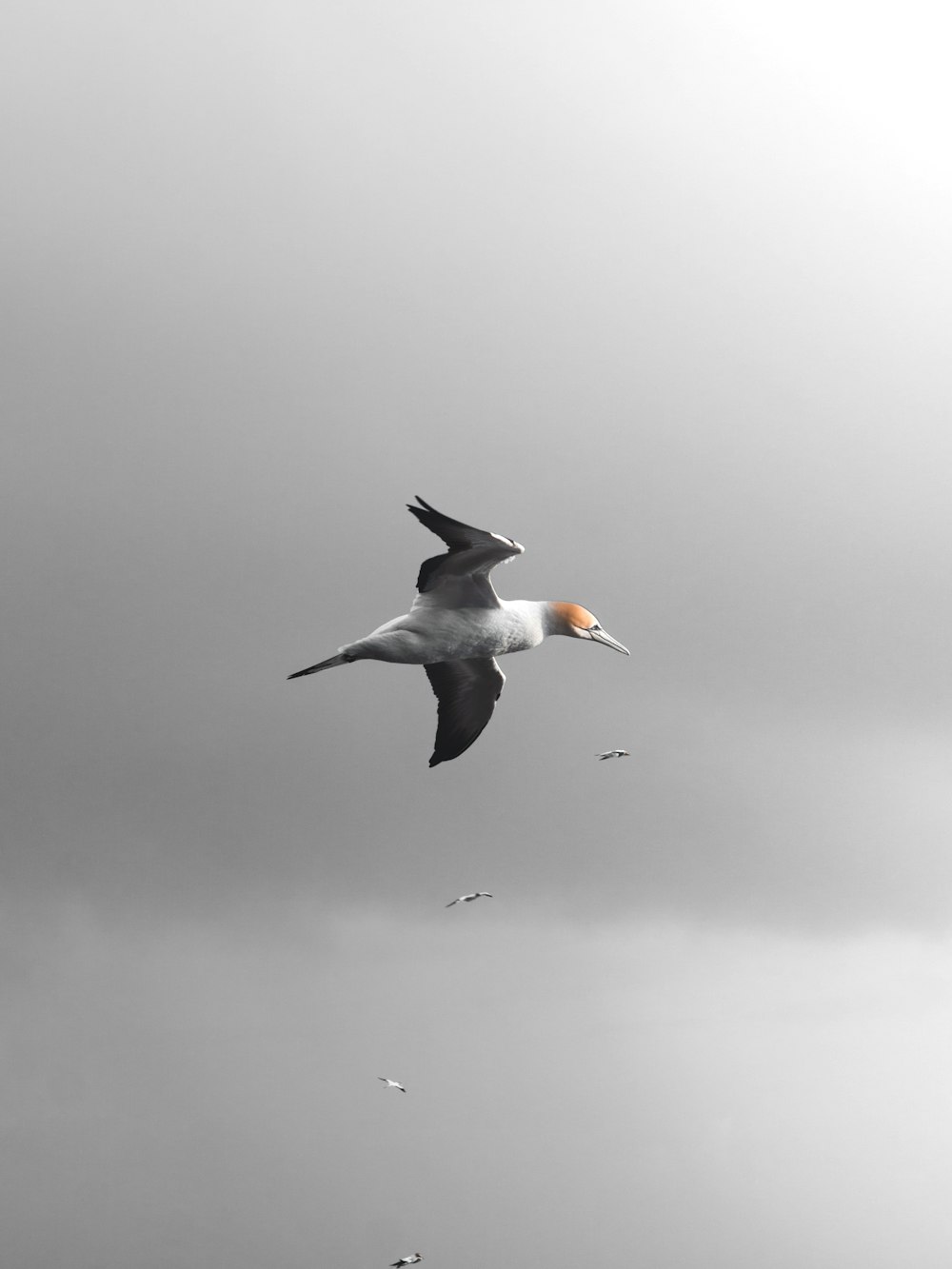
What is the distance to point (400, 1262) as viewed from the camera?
1321 inches

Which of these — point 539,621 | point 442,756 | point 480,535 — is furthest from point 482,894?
point 480,535

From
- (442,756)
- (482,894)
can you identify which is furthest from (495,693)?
(482,894)

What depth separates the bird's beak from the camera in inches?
1443

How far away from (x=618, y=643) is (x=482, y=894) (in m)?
6.08

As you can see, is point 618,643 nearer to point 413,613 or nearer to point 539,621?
point 539,621

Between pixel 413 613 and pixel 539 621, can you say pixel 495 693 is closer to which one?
pixel 539 621

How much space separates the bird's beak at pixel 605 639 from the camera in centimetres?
3666

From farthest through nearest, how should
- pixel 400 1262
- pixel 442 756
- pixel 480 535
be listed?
pixel 442 756 < pixel 400 1262 < pixel 480 535

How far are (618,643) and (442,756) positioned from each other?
14.9ft

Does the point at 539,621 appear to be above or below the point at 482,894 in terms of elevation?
above

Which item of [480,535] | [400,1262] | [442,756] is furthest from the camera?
[442,756]

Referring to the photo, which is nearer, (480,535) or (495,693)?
(480,535)

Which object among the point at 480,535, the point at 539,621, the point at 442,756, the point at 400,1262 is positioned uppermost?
the point at 480,535

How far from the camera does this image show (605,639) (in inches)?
1453
